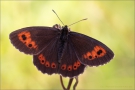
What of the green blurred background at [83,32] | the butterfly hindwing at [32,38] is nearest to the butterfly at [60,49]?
the butterfly hindwing at [32,38]

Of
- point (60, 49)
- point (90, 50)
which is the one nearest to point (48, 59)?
point (60, 49)

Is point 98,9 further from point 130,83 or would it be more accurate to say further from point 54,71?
point 54,71

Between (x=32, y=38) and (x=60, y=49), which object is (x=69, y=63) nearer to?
(x=60, y=49)

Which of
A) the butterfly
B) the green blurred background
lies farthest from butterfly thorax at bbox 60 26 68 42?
the green blurred background

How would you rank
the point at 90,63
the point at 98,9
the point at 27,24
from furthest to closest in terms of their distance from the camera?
the point at 98,9, the point at 27,24, the point at 90,63

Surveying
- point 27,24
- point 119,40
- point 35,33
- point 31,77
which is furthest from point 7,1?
point 35,33

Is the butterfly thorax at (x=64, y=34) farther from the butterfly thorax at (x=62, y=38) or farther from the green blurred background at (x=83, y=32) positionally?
the green blurred background at (x=83, y=32)
